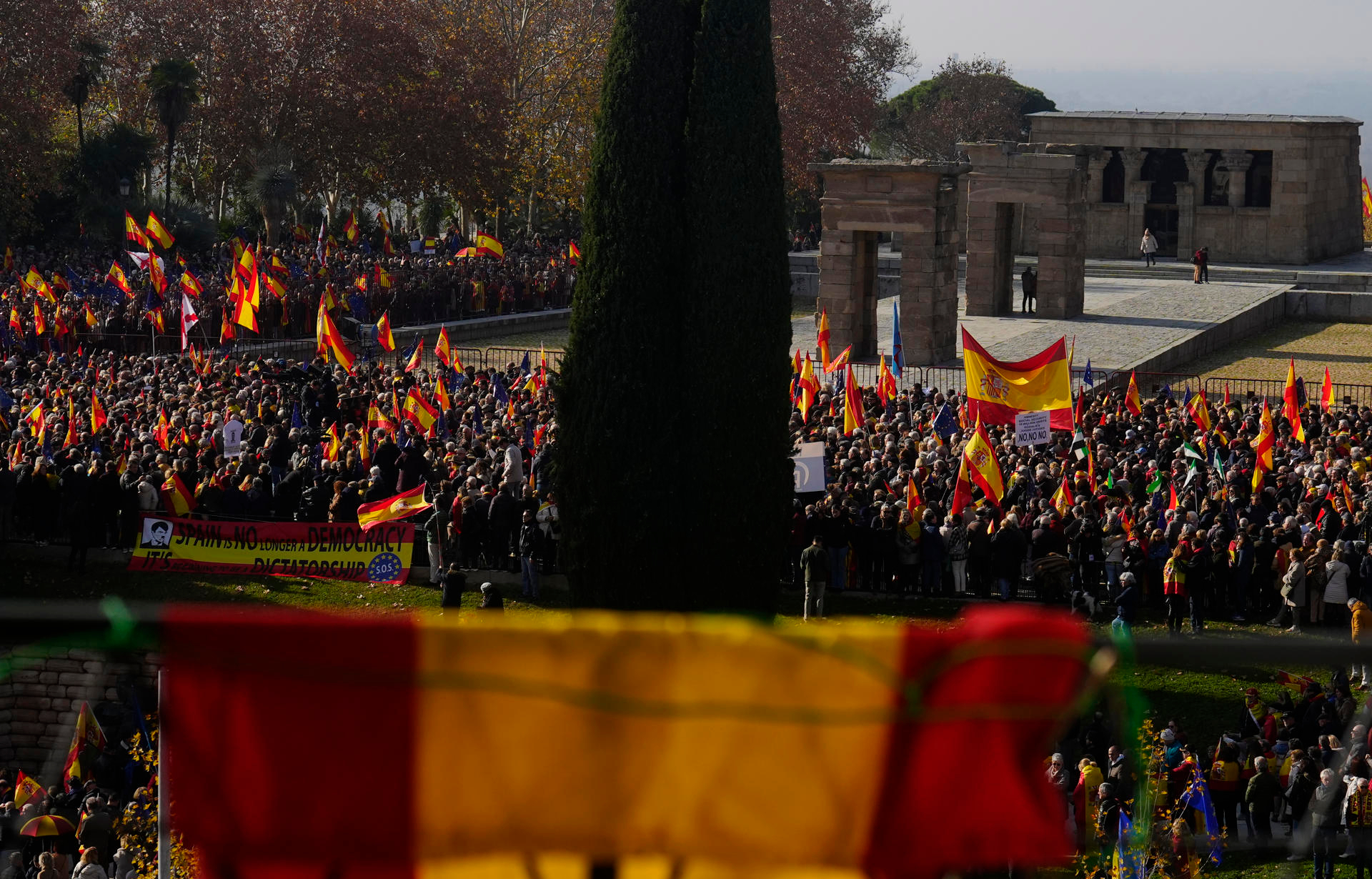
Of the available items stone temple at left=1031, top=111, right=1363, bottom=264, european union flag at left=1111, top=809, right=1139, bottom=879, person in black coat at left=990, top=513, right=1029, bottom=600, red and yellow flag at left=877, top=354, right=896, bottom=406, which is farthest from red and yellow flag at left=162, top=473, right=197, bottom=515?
stone temple at left=1031, top=111, right=1363, bottom=264

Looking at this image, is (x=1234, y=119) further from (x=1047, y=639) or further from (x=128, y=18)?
(x=1047, y=639)

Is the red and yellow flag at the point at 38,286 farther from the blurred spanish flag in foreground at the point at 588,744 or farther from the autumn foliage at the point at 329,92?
the blurred spanish flag in foreground at the point at 588,744

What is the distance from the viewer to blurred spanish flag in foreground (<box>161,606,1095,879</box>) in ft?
8.33

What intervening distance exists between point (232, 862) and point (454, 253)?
5030cm

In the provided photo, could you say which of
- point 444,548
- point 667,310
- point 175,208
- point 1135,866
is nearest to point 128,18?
point 175,208

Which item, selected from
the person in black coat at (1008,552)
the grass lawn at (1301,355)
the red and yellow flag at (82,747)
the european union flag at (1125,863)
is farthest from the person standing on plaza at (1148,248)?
the european union flag at (1125,863)

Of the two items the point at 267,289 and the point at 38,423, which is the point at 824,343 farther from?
the point at 267,289

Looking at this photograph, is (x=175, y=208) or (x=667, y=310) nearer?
(x=667, y=310)

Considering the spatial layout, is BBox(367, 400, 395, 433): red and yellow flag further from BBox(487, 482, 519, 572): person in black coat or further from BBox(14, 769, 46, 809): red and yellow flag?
BBox(14, 769, 46, 809): red and yellow flag

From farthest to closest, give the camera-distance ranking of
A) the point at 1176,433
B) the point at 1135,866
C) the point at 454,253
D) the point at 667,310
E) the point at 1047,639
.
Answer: the point at 454,253 < the point at 1176,433 < the point at 667,310 < the point at 1135,866 < the point at 1047,639

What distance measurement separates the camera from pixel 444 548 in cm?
1911

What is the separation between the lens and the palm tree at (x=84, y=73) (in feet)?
162

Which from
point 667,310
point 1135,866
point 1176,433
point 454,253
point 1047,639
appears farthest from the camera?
point 454,253

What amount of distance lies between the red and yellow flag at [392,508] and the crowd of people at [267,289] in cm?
1003
